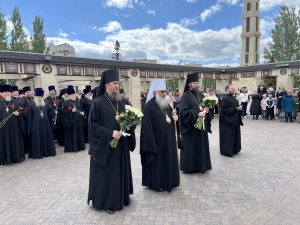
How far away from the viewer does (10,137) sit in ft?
22.4

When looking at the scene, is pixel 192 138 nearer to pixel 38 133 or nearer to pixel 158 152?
pixel 158 152

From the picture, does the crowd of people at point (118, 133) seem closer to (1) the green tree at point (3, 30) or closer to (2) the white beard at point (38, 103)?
(2) the white beard at point (38, 103)

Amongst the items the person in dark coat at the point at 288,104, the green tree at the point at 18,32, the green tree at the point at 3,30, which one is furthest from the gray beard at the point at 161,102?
the green tree at the point at 18,32

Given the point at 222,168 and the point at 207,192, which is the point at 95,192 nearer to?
the point at 207,192

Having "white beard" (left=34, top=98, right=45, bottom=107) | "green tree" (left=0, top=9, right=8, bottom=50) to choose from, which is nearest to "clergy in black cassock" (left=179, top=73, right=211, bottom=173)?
"white beard" (left=34, top=98, right=45, bottom=107)

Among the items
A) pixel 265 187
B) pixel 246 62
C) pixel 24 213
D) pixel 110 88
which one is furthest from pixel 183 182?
pixel 246 62

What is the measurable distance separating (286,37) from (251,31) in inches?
1497

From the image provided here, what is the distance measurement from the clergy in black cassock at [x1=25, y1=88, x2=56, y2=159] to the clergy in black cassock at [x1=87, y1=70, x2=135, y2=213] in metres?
4.38

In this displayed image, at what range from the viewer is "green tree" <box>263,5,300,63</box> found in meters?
25.3

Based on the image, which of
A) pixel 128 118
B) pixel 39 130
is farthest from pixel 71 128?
pixel 128 118

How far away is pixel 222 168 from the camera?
5926 millimetres

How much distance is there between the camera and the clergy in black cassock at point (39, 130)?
7363mm

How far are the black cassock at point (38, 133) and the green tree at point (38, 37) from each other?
23258 millimetres

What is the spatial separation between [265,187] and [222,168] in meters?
1.34
